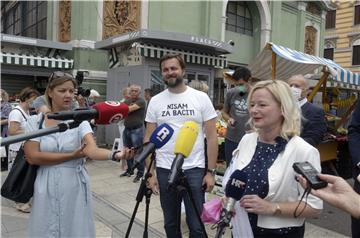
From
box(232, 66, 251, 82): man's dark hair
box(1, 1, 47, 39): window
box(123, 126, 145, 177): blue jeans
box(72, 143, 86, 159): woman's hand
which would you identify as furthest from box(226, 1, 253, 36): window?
box(72, 143, 86, 159): woman's hand

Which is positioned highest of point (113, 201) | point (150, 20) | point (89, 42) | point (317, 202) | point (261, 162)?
point (150, 20)

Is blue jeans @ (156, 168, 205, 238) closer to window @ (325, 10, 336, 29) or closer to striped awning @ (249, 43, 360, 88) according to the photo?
striped awning @ (249, 43, 360, 88)

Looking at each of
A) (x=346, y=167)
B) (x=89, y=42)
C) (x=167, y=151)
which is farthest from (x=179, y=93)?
(x=89, y=42)

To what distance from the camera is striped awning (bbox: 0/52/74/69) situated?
10802 mm

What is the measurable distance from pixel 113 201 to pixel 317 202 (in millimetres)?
4283

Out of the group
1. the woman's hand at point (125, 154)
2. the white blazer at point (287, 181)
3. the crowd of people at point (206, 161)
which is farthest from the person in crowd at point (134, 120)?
the white blazer at point (287, 181)

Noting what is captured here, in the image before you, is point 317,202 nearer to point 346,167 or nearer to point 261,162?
point 261,162

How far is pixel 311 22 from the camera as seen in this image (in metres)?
19.2

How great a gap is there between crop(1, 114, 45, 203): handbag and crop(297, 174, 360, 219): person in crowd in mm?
2030

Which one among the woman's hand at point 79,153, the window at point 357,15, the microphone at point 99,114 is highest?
the window at point 357,15

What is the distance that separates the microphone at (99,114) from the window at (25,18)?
1435cm

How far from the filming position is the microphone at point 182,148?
1911 mm

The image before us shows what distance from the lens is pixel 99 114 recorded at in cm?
194

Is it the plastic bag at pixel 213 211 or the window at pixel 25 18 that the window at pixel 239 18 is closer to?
the window at pixel 25 18
